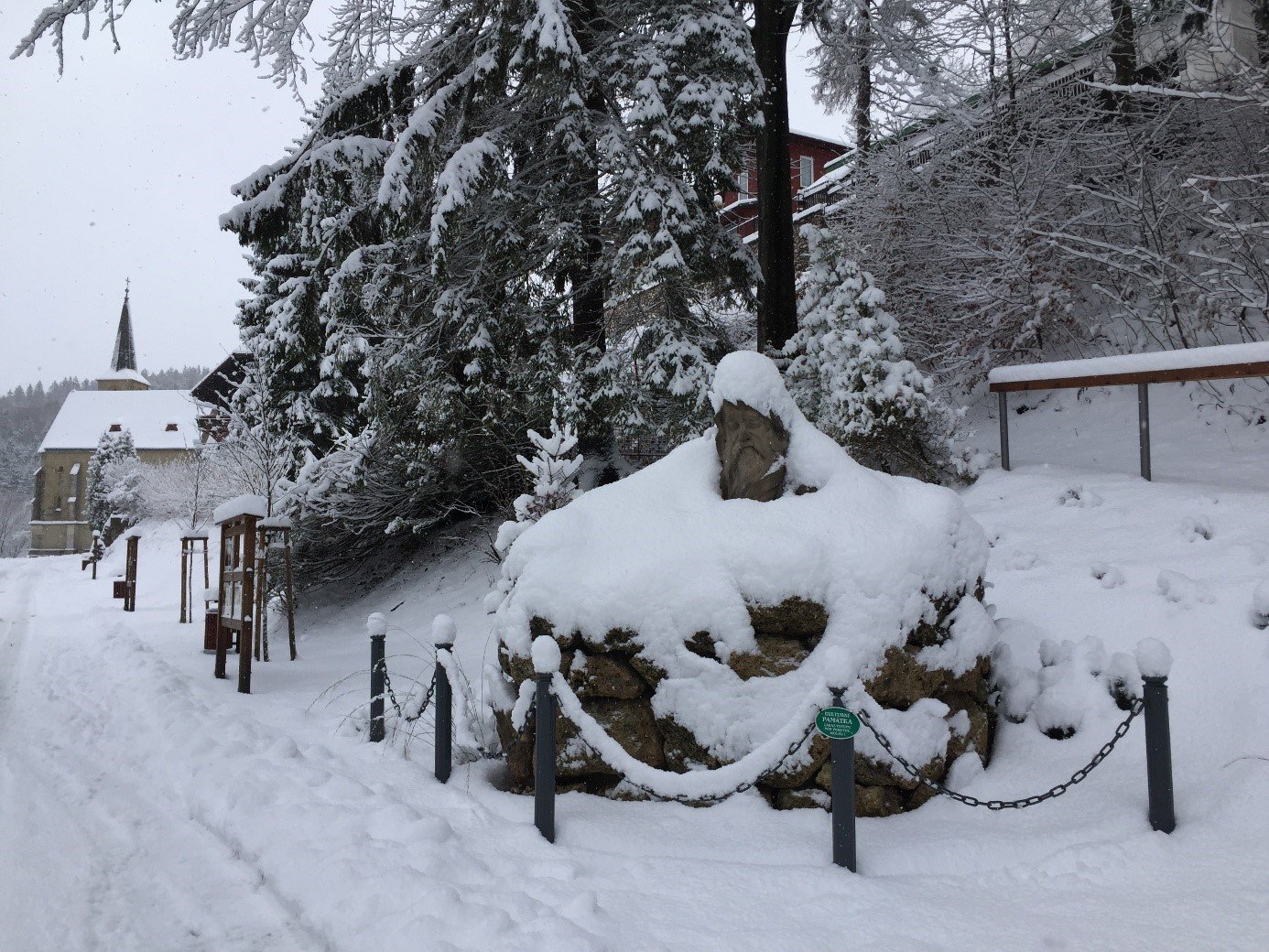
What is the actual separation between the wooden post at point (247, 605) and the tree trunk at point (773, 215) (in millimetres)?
6083

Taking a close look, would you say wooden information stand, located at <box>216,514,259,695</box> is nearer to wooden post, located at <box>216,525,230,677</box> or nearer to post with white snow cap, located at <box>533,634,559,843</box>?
wooden post, located at <box>216,525,230,677</box>

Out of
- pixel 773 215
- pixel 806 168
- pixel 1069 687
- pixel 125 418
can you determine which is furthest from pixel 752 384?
pixel 125 418

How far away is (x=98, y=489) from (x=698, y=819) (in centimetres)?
4148

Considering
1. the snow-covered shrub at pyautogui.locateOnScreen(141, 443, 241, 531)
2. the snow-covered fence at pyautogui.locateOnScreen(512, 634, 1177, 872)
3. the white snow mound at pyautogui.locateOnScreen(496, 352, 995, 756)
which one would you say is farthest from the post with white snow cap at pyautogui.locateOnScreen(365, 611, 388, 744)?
the snow-covered shrub at pyautogui.locateOnScreen(141, 443, 241, 531)

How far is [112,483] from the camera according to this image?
1476 inches

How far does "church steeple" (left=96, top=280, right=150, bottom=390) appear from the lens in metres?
71.5

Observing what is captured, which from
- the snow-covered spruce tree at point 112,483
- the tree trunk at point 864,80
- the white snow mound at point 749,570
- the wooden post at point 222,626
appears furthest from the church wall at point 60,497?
the white snow mound at point 749,570

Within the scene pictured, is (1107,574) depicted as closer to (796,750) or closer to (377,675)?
(796,750)

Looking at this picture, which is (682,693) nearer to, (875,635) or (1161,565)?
(875,635)

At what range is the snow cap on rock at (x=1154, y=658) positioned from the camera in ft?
11.5

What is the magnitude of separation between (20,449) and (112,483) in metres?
76.6

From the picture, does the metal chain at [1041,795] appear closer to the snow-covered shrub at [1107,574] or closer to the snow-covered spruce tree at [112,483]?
the snow-covered shrub at [1107,574]

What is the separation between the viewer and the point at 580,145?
990 cm

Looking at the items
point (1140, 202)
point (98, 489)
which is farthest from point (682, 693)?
point (98, 489)
